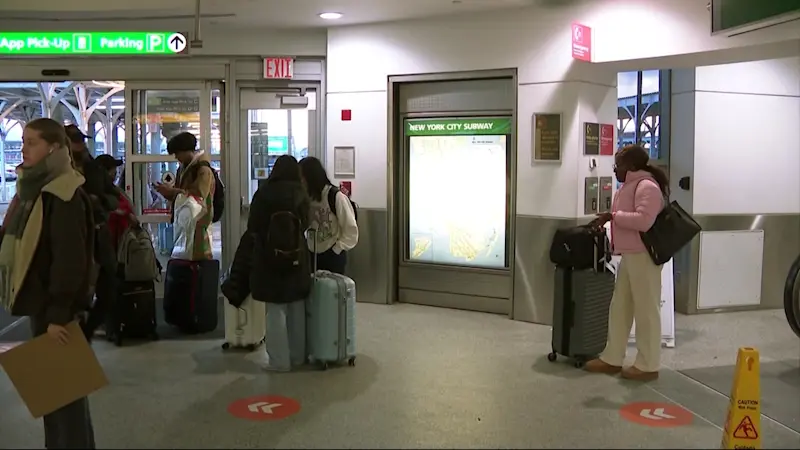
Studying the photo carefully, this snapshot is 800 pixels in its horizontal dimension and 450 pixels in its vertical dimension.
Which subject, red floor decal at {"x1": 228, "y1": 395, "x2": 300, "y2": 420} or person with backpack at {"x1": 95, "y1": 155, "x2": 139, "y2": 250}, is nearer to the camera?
red floor decal at {"x1": 228, "y1": 395, "x2": 300, "y2": 420}

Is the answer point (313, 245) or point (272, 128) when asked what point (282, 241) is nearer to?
point (313, 245)

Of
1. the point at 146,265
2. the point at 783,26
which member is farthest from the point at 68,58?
the point at 783,26

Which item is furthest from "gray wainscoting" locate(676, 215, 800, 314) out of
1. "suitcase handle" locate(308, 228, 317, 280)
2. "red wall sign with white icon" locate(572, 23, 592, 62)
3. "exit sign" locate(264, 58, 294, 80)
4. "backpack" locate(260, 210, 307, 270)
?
"exit sign" locate(264, 58, 294, 80)

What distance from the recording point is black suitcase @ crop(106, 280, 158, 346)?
535 cm

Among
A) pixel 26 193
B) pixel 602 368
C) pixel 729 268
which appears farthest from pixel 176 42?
pixel 729 268

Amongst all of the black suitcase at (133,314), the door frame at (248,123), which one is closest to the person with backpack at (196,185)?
the black suitcase at (133,314)

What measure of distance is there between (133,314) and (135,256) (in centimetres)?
45

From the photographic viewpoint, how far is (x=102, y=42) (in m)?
5.36

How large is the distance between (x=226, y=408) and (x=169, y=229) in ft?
13.6

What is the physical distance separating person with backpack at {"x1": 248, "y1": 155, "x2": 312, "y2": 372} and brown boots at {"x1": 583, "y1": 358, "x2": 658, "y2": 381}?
74.6 inches

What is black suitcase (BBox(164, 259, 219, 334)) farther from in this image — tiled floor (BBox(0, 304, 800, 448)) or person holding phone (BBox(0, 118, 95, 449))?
person holding phone (BBox(0, 118, 95, 449))

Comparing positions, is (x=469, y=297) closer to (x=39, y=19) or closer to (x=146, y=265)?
(x=146, y=265)

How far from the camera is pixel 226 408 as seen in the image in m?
3.98

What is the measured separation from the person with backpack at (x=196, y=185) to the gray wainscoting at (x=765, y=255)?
4147 mm
